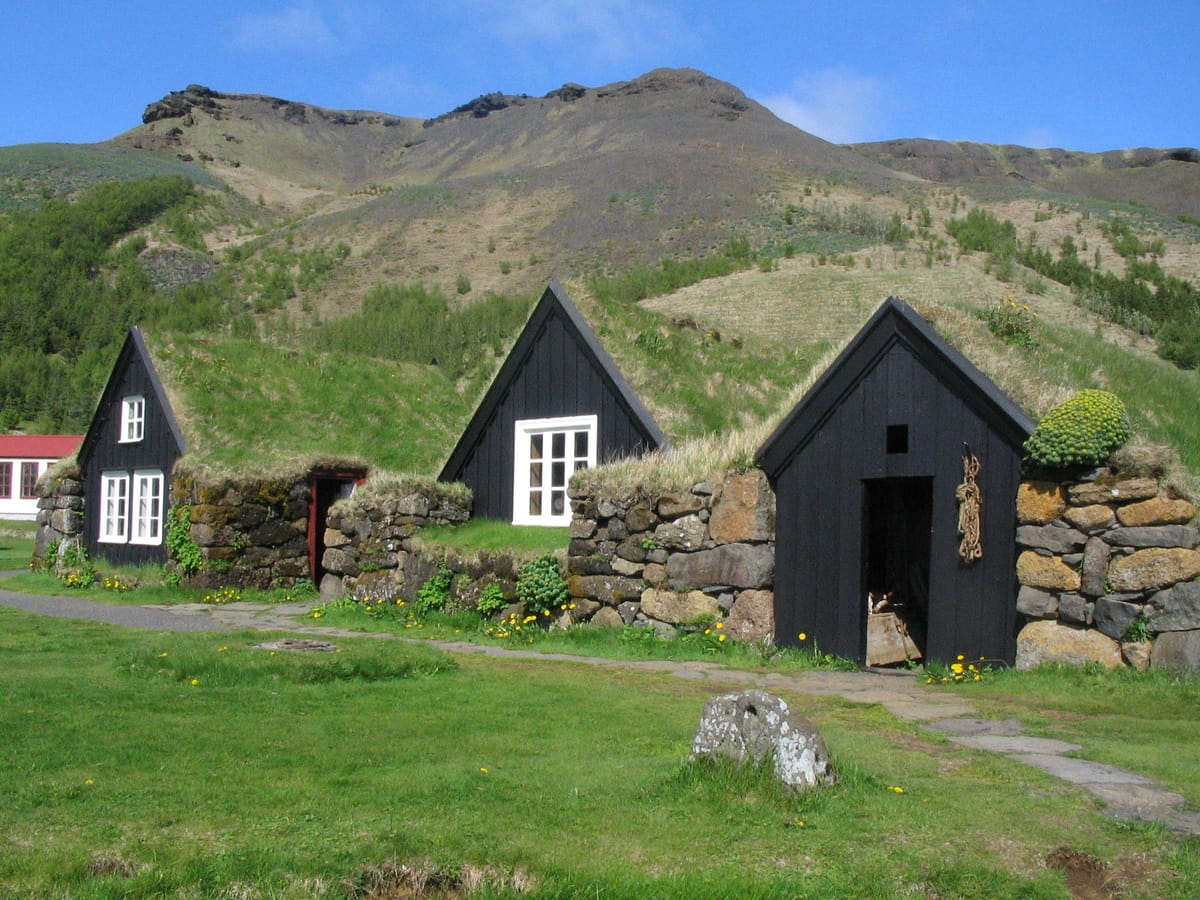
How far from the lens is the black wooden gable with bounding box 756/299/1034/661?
11.1 metres

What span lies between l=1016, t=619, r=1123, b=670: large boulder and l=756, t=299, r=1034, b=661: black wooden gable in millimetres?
299

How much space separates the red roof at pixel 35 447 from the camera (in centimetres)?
5278

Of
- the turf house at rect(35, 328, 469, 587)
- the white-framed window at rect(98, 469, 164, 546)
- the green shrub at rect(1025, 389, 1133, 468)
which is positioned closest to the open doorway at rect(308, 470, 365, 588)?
the turf house at rect(35, 328, 469, 587)

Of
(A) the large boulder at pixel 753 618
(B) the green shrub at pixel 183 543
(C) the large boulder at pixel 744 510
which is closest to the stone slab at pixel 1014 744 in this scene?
(A) the large boulder at pixel 753 618

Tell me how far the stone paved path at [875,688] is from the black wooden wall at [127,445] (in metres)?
3.69

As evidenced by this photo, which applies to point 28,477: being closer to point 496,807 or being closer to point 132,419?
point 132,419

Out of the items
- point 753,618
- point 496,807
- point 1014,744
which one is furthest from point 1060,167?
point 496,807

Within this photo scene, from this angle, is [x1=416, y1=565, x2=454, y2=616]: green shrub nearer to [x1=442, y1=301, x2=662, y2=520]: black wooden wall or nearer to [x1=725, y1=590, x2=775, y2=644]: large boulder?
[x1=442, y1=301, x2=662, y2=520]: black wooden wall

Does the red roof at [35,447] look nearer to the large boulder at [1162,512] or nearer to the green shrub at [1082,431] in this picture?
the green shrub at [1082,431]

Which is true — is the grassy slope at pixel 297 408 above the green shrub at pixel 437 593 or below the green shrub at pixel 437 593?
above

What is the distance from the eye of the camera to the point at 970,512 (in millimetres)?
11102

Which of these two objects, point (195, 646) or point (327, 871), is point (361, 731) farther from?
point (195, 646)

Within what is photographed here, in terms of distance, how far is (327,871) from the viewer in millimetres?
4719

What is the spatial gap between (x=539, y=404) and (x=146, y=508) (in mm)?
10477
